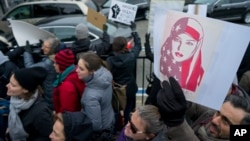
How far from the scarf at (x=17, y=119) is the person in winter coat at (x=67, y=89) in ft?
1.81

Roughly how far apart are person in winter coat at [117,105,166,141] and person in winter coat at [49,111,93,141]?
0.45m

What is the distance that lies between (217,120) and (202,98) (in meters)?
0.21

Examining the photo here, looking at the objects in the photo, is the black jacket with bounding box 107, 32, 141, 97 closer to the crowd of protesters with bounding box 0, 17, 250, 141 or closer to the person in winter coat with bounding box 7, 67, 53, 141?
the crowd of protesters with bounding box 0, 17, 250, 141

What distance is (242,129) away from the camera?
2.54 metres

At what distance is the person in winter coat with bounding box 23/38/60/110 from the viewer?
4598 mm

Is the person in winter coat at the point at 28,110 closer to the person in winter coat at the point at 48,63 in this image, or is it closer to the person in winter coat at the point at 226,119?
the person in winter coat at the point at 48,63

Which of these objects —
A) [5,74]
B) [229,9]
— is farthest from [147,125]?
[229,9]

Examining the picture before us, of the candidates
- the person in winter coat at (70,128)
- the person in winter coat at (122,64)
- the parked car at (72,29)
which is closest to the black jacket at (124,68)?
the person in winter coat at (122,64)

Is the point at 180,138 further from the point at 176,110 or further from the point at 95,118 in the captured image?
the point at 95,118

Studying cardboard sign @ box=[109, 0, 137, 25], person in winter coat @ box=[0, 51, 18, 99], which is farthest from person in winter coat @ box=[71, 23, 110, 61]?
person in winter coat @ box=[0, 51, 18, 99]

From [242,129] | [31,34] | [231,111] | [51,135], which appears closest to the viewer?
[242,129]

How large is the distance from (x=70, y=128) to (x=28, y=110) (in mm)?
541

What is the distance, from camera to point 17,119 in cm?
335

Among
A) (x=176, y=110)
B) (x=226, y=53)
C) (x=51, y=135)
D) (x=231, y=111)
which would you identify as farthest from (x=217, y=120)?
(x=51, y=135)
